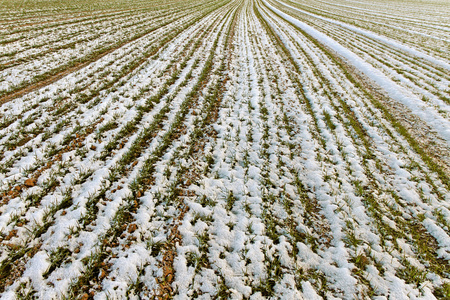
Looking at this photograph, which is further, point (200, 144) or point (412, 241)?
point (200, 144)

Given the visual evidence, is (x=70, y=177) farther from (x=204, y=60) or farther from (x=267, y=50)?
(x=267, y=50)

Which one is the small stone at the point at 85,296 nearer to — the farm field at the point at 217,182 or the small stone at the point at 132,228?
the farm field at the point at 217,182

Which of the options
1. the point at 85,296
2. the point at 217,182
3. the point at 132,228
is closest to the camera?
the point at 85,296

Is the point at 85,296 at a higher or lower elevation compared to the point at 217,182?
lower

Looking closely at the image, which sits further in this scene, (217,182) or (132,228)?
(217,182)

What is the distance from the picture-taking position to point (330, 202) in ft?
14.6

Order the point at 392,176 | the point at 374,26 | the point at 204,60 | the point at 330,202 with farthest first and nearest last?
the point at 374,26
the point at 204,60
the point at 392,176
the point at 330,202

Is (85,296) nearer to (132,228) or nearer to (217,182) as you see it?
Answer: (132,228)

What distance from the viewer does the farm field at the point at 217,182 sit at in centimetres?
316

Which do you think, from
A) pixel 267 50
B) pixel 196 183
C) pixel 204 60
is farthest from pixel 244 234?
pixel 267 50

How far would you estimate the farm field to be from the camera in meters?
3.16

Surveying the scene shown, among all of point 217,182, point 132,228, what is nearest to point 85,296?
point 132,228

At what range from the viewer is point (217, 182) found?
4793mm

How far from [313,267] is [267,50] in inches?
562
